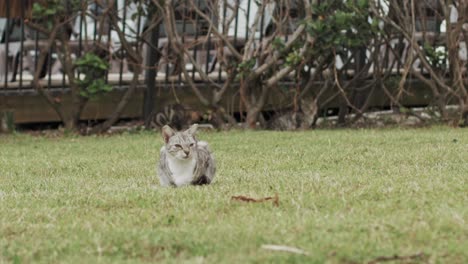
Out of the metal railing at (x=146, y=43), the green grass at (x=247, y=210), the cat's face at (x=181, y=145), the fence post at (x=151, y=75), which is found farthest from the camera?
the fence post at (x=151, y=75)

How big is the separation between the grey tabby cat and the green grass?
150mm

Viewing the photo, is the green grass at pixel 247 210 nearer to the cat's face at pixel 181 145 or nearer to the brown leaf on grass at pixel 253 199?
the brown leaf on grass at pixel 253 199

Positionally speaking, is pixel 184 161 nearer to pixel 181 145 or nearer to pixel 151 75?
pixel 181 145

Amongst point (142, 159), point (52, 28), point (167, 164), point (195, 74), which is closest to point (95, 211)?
point (167, 164)

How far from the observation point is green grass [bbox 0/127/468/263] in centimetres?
545

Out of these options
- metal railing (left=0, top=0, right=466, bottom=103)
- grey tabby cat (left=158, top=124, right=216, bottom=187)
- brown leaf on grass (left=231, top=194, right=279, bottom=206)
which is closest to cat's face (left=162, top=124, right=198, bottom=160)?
grey tabby cat (left=158, top=124, right=216, bottom=187)

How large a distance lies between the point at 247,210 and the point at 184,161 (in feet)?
4.70

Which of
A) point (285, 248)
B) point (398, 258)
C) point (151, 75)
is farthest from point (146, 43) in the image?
point (398, 258)

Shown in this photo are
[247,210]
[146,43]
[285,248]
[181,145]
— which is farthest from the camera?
[146,43]

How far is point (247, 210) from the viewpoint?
259 inches

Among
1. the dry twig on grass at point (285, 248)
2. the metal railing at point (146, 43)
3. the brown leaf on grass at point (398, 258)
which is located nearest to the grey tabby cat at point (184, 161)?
the dry twig on grass at point (285, 248)

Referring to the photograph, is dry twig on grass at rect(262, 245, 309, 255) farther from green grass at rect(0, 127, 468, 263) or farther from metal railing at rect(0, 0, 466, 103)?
metal railing at rect(0, 0, 466, 103)

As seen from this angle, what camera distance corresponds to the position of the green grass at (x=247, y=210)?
17.9 ft

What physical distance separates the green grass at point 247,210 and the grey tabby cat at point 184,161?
15 cm
